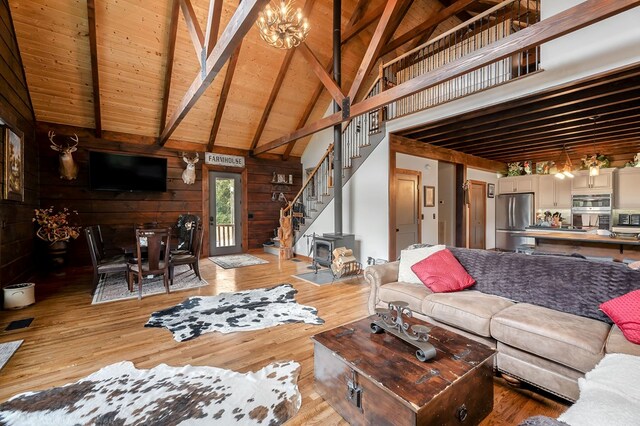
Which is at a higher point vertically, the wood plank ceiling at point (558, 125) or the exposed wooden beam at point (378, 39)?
the exposed wooden beam at point (378, 39)

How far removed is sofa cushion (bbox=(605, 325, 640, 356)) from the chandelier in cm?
441

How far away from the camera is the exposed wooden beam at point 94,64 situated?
4.25 metres

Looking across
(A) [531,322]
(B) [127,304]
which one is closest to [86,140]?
(B) [127,304]

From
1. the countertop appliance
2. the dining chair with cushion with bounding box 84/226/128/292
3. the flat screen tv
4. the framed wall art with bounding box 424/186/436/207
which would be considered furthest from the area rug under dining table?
the countertop appliance

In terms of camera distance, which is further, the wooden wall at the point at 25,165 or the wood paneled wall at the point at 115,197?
the wood paneled wall at the point at 115,197

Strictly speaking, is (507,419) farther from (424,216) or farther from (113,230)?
(113,230)

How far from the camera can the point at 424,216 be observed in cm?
635

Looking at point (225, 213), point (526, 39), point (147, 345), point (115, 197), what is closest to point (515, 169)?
point (526, 39)

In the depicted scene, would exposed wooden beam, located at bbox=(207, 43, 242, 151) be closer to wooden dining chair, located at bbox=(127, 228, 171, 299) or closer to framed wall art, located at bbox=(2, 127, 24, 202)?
framed wall art, located at bbox=(2, 127, 24, 202)

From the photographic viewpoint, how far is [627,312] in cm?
177

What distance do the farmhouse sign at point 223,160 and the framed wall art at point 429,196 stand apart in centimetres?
496

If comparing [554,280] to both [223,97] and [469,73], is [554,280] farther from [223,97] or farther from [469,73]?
[223,97]

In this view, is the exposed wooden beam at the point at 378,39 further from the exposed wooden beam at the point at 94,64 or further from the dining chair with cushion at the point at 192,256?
the exposed wooden beam at the point at 94,64

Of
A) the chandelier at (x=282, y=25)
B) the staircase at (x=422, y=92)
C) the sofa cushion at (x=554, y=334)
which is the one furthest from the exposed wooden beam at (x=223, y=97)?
the sofa cushion at (x=554, y=334)
